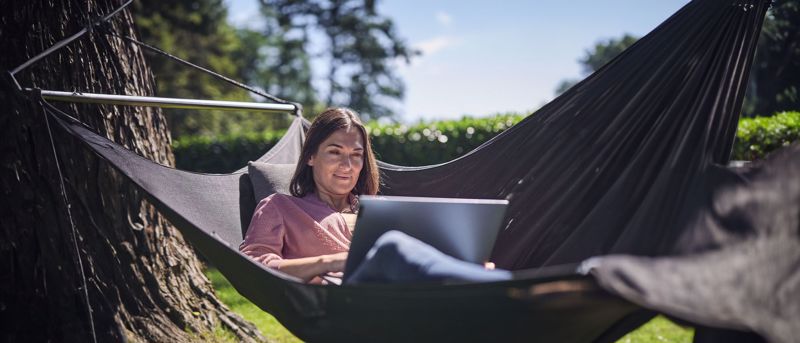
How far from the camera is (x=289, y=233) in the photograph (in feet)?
6.66

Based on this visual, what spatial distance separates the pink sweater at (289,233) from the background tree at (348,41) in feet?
51.7

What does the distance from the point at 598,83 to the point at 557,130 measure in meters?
0.20

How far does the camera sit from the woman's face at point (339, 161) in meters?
2.18

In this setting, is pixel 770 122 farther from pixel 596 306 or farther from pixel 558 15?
pixel 558 15

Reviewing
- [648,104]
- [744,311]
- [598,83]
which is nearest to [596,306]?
[744,311]

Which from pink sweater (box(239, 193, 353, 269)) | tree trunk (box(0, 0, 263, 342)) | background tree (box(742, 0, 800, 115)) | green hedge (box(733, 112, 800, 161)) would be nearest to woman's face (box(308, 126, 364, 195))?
pink sweater (box(239, 193, 353, 269))

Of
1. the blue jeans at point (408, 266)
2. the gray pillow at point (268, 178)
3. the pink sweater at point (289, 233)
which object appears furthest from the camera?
the gray pillow at point (268, 178)

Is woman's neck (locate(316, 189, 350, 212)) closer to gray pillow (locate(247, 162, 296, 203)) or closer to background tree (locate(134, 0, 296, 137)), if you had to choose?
gray pillow (locate(247, 162, 296, 203))

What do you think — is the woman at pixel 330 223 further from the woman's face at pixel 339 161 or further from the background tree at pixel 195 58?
the background tree at pixel 195 58

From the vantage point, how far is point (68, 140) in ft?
7.71

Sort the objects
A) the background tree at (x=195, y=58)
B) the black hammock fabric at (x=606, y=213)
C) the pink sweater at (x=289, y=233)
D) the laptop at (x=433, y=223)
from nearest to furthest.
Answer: the black hammock fabric at (x=606, y=213) → the laptop at (x=433, y=223) → the pink sweater at (x=289, y=233) → the background tree at (x=195, y=58)

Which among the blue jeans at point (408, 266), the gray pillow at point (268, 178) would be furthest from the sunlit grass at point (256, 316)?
the blue jeans at point (408, 266)

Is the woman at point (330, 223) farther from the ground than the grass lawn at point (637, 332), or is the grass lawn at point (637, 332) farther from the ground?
the woman at point (330, 223)

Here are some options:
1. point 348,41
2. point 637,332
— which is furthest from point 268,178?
point 348,41
